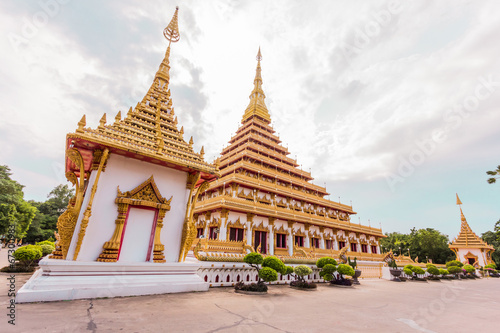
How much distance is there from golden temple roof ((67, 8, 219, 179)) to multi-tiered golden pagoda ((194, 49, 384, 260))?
4788mm

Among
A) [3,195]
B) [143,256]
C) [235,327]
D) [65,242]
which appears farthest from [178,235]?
[3,195]

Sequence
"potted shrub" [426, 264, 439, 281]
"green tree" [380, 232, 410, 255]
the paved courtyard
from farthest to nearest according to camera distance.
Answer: "green tree" [380, 232, 410, 255] → "potted shrub" [426, 264, 439, 281] → the paved courtyard

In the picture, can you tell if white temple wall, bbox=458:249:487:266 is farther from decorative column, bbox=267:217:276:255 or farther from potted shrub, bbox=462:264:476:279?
decorative column, bbox=267:217:276:255

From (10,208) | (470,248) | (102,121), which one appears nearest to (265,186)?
(102,121)

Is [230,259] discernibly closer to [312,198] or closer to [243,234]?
[243,234]

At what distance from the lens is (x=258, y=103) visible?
33969 millimetres

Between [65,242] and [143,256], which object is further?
[143,256]

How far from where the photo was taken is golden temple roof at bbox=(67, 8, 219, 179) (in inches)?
301

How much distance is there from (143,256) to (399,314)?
862 centimetres

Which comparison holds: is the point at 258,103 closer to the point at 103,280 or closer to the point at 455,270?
the point at 103,280

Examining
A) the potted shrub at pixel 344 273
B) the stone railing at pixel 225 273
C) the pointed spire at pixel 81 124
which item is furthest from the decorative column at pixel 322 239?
the pointed spire at pixel 81 124

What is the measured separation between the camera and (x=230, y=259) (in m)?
10.6

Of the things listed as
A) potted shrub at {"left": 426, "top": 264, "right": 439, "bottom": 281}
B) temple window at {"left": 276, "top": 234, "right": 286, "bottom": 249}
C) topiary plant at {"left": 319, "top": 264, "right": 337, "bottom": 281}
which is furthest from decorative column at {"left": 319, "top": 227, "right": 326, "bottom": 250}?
topiary plant at {"left": 319, "top": 264, "right": 337, "bottom": 281}

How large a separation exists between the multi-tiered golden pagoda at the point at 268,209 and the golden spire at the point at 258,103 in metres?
0.17
